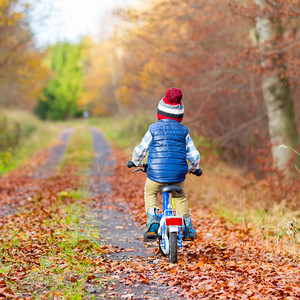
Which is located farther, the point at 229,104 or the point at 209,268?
the point at 229,104

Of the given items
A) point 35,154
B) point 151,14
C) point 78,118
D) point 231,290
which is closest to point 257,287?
point 231,290

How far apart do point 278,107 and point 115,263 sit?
823 cm

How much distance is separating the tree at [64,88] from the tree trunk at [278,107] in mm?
52041

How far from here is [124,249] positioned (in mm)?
6730

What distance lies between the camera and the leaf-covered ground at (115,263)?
4875 millimetres

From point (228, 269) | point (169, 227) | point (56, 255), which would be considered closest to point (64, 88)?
point (56, 255)

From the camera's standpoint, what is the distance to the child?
5.77 meters

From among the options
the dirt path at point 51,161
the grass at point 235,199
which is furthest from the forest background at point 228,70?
the dirt path at point 51,161

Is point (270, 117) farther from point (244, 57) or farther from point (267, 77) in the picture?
point (244, 57)

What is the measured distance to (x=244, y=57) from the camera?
1173cm

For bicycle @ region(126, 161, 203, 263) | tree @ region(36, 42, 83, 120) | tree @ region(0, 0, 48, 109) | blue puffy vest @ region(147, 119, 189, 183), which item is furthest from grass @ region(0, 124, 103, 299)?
tree @ region(36, 42, 83, 120)

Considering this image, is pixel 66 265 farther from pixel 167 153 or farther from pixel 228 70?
pixel 228 70

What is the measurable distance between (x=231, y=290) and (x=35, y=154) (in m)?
19.7

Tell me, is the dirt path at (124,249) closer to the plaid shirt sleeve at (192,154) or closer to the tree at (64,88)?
the plaid shirt sleeve at (192,154)
